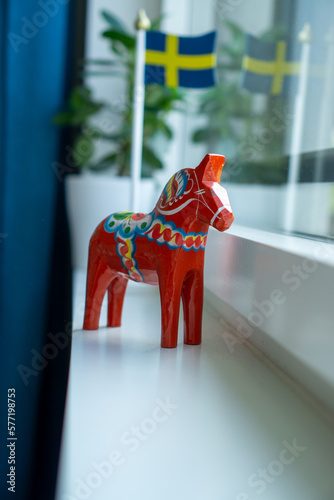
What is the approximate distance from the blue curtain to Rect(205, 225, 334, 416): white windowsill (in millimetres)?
264

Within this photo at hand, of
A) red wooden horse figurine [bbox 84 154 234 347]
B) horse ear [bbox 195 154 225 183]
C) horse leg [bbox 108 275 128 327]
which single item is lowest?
horse leg [bbox 108 275 128 327]

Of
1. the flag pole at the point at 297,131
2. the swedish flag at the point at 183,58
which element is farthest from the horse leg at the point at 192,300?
the swedish flag at the point at 183,58

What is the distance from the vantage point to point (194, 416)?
44 centimetres

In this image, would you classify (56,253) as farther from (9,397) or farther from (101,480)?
(101,480)

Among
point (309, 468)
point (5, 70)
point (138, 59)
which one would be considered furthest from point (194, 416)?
point (5, 70)

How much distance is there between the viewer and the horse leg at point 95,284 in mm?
685

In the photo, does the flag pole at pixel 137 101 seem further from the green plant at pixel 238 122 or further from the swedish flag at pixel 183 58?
the green plant at pixel 238 122

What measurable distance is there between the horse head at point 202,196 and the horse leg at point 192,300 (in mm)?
79

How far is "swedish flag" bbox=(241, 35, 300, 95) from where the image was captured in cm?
93

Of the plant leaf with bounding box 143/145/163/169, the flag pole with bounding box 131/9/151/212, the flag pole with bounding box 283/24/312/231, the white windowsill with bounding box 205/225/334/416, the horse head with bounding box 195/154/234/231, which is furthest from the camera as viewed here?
the plant leaf with bounding box 143/145/163/169

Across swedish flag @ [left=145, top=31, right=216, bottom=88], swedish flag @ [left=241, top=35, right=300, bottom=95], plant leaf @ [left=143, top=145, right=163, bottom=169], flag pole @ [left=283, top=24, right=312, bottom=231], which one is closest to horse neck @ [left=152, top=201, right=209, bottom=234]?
flag pole @ [left=283, top=24, right=312, bottom=231]

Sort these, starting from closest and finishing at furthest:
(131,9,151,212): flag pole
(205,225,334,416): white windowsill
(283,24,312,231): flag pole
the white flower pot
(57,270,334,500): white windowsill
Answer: (57,270,334,500): white windowsill < (205,225,334,416): white windowsill < (283,24,312,231): flag pole < (131,9,151,212): flag pole < the white flower pot

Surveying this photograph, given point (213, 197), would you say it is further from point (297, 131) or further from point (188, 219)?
point (297, 131)

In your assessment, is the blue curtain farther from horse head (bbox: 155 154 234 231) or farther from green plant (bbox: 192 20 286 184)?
green plant (bbox: 192 20 286 184)
